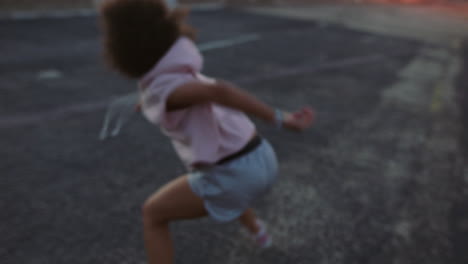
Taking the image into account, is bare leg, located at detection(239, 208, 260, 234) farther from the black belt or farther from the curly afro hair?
the curly afro hair

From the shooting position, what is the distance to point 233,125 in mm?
2047

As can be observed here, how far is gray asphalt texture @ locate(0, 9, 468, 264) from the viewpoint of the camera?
2754 millimetres

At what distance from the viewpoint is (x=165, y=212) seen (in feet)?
6.66

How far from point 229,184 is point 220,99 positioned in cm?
44

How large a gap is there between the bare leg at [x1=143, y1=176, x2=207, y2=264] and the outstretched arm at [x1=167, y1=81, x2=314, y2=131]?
437 mm

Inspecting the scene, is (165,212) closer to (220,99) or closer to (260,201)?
(220,99)

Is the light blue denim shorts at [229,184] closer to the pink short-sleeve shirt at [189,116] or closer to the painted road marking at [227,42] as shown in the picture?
the pink short-sleeve shirt at [189,116]

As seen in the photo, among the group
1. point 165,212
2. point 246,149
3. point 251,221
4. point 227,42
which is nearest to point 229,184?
point 246,149

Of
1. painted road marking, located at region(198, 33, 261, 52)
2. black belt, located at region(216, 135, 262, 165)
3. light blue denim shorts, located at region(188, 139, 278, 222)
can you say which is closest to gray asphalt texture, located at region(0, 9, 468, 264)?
light blue denim shorts, located at region(188, 139, 278, 222)

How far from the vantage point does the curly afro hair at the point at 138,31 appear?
1844mm

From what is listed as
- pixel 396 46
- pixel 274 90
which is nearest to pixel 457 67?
pixel 396 46

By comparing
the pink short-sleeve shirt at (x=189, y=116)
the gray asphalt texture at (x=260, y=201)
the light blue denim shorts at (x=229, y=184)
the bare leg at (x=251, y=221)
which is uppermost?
the pink short-sleeve shirt at (x=189, y=116)

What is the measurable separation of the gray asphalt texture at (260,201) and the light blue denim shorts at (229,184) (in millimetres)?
A: 685

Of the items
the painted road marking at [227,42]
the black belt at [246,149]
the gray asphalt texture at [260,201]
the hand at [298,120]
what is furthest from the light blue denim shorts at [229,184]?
the painted road marking at [227,42]
